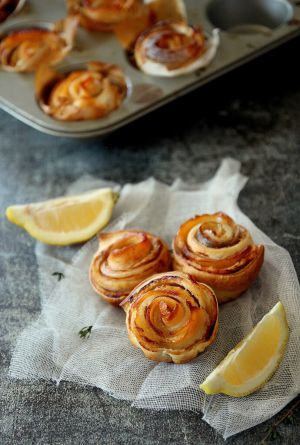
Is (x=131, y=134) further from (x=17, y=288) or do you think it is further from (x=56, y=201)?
(x=17, y=288)

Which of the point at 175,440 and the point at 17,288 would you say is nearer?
the point at 175,440

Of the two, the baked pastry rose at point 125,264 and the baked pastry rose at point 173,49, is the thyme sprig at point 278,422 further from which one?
the baked pastry rose at point 173,49

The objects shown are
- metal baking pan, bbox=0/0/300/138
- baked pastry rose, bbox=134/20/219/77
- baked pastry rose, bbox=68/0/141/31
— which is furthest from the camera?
baked pastry rose, bbox=68/0/141/31

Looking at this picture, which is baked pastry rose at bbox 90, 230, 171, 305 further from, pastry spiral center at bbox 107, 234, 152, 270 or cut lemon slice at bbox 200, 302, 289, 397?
cut lemon slice at bbox 200, 302, 289, 397

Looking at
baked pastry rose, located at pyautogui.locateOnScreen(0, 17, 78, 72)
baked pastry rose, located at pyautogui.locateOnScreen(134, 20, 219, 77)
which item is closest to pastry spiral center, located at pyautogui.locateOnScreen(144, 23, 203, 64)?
baked pastry rose, located at pyautogui.locateOnScreen(134, 20, 219, 77)

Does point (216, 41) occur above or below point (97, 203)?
above

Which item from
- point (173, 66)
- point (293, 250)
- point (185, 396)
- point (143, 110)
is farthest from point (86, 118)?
point (185, 396)
